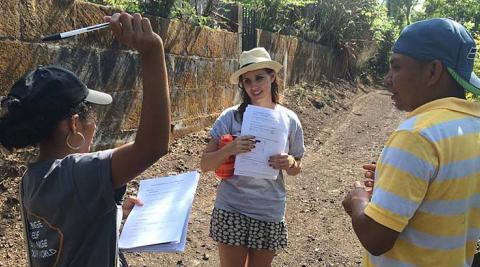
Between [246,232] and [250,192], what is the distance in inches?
9.5

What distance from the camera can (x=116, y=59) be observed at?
548 cm

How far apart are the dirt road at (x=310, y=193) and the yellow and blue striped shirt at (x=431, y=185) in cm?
278

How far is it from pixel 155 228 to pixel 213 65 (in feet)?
19.3

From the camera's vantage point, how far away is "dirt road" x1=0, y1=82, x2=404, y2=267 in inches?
162

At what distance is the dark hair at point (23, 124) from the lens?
1.60 meters

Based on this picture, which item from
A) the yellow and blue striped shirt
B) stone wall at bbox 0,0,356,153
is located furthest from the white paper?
stone wall at bbox 0,0,356,153

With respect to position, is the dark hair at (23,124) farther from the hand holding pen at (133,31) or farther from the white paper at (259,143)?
the white paper at (259,143)

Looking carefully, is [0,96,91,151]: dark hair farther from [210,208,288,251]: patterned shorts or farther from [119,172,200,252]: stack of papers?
[210,208,288,251]: patterned shorts

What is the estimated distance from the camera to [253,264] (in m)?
2.98

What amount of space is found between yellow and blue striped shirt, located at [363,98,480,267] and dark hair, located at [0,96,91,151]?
1091 millimetres

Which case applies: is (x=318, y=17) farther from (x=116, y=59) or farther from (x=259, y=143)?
(x=259, y=143)

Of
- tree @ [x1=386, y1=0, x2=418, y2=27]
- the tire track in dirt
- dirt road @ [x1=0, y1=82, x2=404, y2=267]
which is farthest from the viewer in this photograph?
tree @ [x1=386, y1=0, x2=418, y2=27]

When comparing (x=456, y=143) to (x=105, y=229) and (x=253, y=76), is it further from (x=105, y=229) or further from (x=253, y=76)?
(x=253, y=76)

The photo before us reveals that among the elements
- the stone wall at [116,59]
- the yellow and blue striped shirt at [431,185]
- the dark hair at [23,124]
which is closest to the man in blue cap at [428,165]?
the yellow and blue striped shirt at [431,185]
